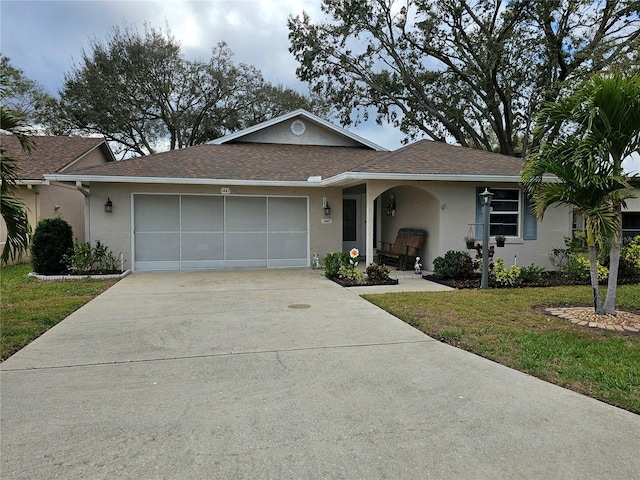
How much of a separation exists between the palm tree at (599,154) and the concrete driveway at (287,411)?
3.13 metres

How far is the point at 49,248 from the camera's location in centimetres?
1041

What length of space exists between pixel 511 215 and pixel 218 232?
7.90 metres

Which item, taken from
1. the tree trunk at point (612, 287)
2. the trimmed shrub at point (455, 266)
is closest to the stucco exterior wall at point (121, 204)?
the trimmed shrub at point (455, 266)

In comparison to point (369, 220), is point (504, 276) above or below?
below

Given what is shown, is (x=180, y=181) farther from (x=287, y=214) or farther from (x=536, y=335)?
(x=536, y=335)

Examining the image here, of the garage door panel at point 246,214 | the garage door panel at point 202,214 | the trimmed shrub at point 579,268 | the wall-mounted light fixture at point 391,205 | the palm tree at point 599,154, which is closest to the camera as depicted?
the palm tree at point 599,154

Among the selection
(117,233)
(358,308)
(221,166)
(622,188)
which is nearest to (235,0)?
(221,166)

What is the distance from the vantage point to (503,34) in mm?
20094

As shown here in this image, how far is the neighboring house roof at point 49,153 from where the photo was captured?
13.8 m

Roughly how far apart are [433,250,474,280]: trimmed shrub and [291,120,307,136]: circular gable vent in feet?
25.5

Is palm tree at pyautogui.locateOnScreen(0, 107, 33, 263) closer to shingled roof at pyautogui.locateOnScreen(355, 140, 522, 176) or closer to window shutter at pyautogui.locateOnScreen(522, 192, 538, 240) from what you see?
shingled roof at pyautogui.locateOnScreen(355, 140, 522, 176)

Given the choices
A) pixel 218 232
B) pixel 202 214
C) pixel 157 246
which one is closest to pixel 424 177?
pixel 218 232

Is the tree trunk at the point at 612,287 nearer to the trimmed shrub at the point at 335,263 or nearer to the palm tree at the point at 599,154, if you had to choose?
the palm tree at the point at 599,154

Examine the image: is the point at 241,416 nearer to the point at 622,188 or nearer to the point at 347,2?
the point at 622,188
